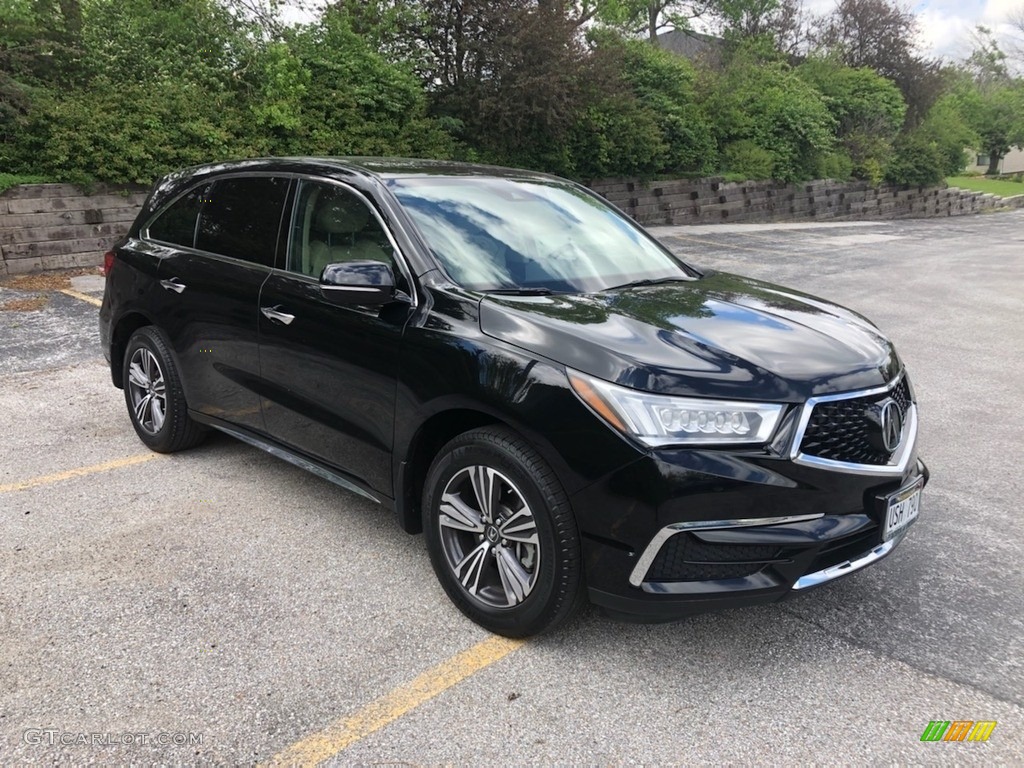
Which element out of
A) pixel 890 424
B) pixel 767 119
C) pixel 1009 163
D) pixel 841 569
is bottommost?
pixel 841 569

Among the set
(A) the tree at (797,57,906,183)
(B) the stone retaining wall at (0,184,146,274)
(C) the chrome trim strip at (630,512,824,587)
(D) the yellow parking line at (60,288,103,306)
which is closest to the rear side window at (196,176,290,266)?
(C) the chrome trim strip at (630,512,824,587)

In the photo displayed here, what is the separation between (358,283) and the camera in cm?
321

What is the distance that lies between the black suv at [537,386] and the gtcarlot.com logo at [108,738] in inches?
42.1

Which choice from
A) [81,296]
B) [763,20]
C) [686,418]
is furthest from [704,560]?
[763,20]

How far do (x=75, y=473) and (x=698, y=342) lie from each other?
11.7ft

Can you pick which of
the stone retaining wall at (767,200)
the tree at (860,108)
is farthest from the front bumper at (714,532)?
the tree at (860,108)

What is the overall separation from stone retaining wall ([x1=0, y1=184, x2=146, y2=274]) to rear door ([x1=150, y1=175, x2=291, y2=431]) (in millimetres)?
7172

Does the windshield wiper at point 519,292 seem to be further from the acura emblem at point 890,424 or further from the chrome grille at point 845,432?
the acura emblem at point 890,424

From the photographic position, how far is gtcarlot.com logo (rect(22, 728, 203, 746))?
2.47 meters

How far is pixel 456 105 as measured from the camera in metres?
15.3

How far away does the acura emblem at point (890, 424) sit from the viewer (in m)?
2.86

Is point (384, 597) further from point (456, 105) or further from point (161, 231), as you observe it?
point (456, 105)

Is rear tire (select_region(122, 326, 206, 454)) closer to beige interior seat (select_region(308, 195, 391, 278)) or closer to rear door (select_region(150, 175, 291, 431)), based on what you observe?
rear door (select_region(150, 175, 291, 431))

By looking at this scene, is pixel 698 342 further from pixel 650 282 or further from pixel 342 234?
pixel 342 234
